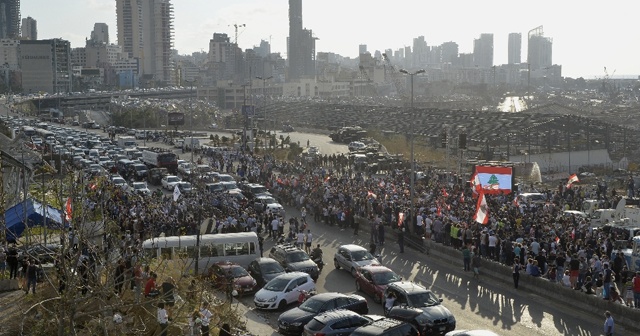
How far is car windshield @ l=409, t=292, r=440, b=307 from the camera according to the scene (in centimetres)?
1675

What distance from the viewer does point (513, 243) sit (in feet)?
74.0

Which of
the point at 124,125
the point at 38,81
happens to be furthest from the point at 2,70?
the point at 124,125

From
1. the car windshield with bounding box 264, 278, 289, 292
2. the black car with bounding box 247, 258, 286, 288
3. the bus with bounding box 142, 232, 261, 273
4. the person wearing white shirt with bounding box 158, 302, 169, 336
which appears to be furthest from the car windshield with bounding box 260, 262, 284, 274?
the person wearing white shirt with bounding box 158, 302, 169, 336

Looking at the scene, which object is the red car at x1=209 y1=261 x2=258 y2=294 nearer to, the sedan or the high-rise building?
the sedan

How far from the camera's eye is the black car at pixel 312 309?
53.6 feet

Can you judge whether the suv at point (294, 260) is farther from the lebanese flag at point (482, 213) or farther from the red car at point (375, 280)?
the lebanese flag at point (482, 213)

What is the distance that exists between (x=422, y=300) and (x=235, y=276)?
5.54m

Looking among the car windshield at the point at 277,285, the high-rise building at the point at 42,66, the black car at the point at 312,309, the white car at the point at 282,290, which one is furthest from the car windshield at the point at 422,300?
the high-rise building at the point at 42,66

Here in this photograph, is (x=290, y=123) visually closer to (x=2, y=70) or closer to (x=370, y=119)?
(x=370, y=119)

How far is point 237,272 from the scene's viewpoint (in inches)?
789

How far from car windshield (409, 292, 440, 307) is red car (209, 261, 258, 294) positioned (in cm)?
479

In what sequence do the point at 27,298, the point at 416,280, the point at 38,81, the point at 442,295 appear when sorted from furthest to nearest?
the point at 38,81, the point at 416,280, the point at 442,295, the point at 27,298

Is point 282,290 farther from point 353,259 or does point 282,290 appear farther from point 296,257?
point 353,259

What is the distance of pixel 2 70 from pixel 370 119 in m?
143
